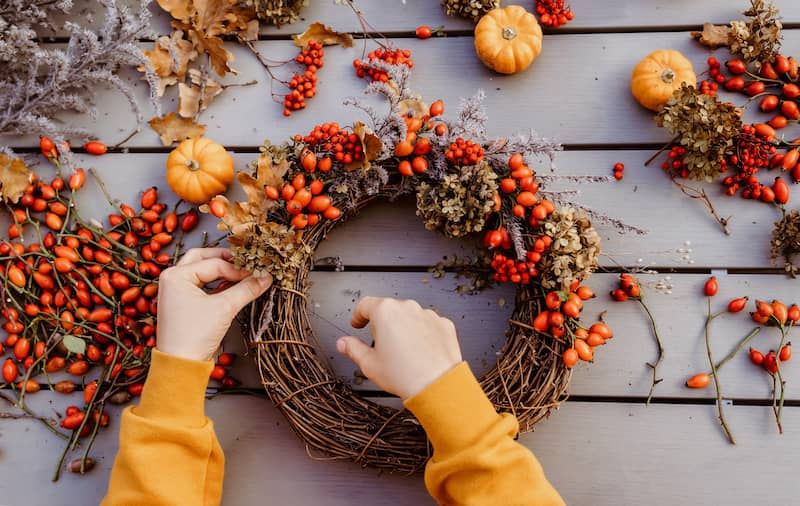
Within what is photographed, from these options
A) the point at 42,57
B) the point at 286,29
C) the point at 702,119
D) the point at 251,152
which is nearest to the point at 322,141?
the point at 251,152

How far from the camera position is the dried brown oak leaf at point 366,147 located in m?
1.33

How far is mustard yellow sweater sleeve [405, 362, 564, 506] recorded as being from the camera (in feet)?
3.87

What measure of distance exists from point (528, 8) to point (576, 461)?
1.28 meters

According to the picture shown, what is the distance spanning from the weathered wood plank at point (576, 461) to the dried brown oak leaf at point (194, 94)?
0.83m

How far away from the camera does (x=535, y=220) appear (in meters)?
1.39

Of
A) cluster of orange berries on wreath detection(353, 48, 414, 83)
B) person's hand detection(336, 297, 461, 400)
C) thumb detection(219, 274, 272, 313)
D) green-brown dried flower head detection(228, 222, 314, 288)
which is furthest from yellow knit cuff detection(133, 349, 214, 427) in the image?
cluster of orange berries on wreath detection(353, 48, 414, 83)

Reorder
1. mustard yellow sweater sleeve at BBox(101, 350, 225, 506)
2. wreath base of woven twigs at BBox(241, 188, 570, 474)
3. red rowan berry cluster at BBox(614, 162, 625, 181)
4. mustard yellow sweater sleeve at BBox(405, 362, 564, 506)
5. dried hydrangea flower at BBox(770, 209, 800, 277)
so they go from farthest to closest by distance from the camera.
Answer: red rowan berry cluster at BBox(614, 162, 625, 181), dried hydrangea flower at BBox(770, 209, 800, 277), wreath base of woven twigs at BBox(241, 188, 570, 474), mustard yellow sweater sleeve at BBox(101, 350, 225, 506), mustard yellow sweater sleeve at BBox(405, 362, 564, 506)

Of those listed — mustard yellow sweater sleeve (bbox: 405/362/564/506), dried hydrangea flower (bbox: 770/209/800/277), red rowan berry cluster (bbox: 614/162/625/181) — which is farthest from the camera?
red rowan berry cluster (bbox: 614/162/625/181)

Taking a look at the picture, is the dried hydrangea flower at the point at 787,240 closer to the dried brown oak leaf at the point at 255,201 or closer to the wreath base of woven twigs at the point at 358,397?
the wreath base of woven twigs at the point at 358,397

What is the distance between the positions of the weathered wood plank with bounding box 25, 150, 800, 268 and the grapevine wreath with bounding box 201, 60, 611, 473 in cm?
18

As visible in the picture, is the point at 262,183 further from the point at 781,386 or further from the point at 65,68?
the point at 781,386

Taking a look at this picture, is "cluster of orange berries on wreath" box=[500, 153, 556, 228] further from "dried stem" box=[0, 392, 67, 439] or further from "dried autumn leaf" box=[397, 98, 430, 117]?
"dried stem" box=[0, 392, 67, 439]

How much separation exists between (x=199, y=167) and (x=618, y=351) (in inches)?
48.6

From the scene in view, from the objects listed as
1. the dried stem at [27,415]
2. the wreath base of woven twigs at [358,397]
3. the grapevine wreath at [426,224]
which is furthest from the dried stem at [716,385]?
the dried stem at [27,415]
